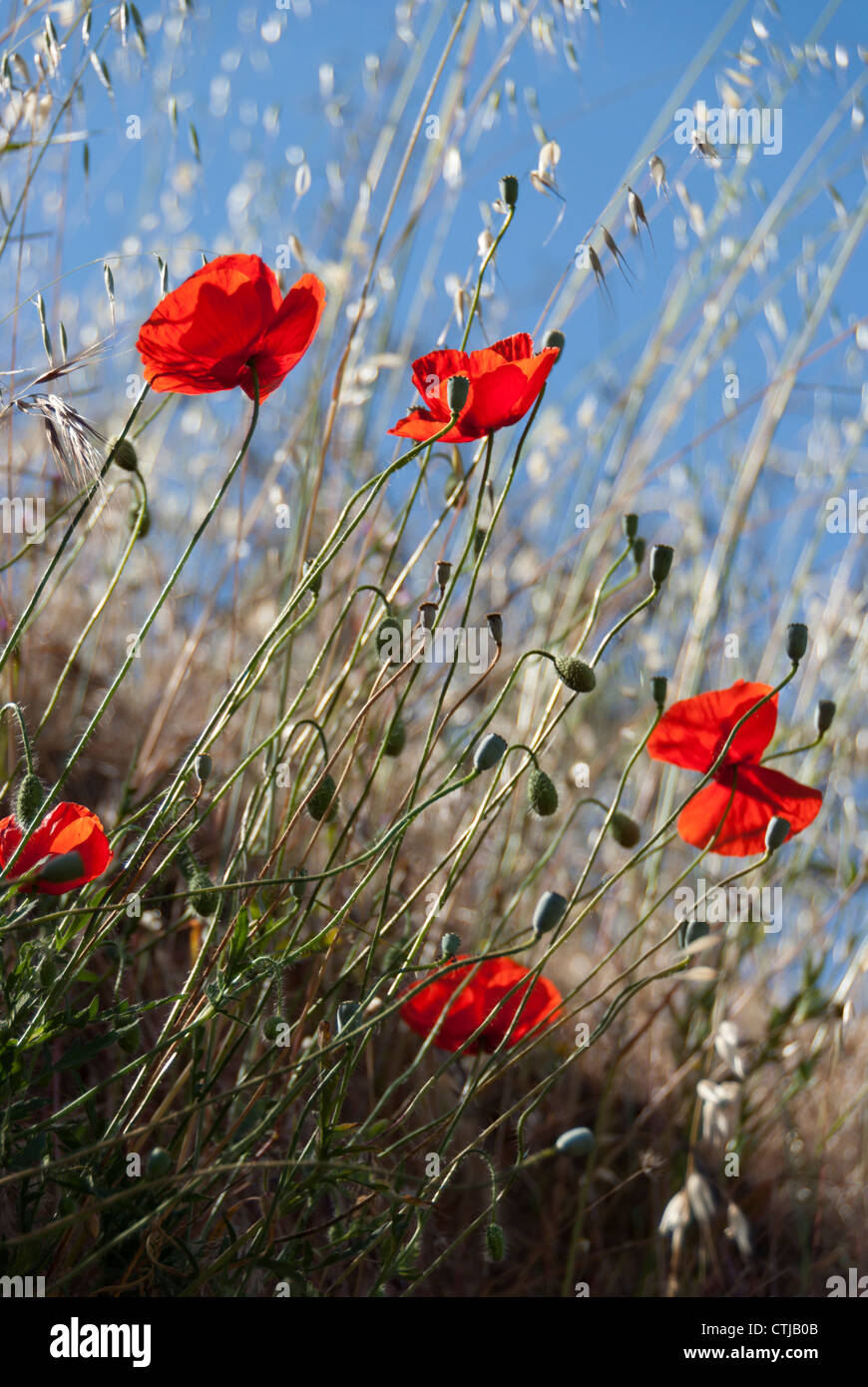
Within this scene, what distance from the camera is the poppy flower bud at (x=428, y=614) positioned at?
0.88 m

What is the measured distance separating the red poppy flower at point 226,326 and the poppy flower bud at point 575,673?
1.00 feet

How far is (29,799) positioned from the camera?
2.56 feet

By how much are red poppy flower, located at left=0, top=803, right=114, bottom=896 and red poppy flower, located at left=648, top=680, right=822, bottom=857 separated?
46 centimetres

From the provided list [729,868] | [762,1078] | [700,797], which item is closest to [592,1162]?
[762,1078]

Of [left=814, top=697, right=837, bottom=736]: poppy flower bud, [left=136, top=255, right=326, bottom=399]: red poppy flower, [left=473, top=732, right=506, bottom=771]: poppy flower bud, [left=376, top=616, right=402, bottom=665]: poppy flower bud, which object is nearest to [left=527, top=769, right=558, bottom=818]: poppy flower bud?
[left=473, top=732, right=506, bottom=771]: poppy flower bud

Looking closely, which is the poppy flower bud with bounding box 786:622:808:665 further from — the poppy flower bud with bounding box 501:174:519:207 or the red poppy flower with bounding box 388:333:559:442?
the poppy flower bud with bounding box 501:174:519:207

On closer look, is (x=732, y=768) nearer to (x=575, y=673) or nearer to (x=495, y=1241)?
(x=575, y=673)

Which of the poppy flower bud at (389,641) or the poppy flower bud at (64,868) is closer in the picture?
the poppy flower bud at (64,868)

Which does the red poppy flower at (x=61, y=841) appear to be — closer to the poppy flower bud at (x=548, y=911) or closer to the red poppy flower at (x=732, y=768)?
the poppy flower bud at (x=548, y=911)

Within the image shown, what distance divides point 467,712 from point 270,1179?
2.87 ft

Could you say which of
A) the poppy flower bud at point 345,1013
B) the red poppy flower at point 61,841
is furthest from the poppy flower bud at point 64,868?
the poppy flower bud at point 345,1013
